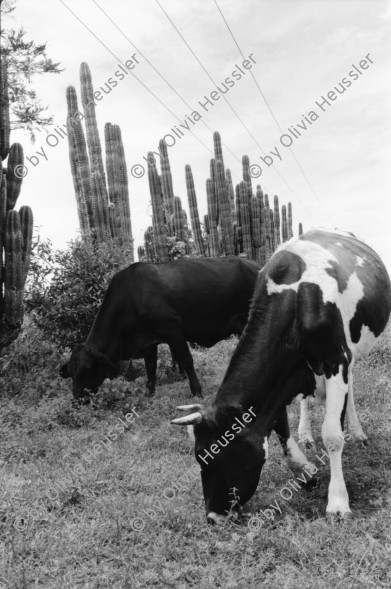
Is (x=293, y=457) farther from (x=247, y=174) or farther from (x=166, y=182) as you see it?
(x=247, y=174)

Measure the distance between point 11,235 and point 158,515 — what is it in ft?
23.3

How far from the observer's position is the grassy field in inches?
142

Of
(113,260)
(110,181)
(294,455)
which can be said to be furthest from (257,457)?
(110,181)

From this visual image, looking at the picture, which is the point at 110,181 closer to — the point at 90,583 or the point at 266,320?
the point at 266,320

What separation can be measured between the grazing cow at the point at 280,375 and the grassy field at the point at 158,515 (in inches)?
10.9

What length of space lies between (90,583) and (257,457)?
4.56ft

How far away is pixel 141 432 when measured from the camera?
22.9 ft

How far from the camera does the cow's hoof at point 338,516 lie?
4141mm

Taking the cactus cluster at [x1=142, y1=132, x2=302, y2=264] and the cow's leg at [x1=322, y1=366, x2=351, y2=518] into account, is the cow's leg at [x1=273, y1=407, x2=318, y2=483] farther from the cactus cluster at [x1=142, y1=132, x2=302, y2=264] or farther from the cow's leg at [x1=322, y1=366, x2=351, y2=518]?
the cactus cluster at [x1=142, y1=132, x2=302, y2=264]

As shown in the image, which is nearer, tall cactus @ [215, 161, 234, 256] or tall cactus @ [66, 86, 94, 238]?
tall cactus @ [66, 86, 94, 238]

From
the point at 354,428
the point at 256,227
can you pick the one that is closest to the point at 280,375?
the point at 354,428

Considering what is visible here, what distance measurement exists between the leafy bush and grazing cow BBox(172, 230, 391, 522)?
6.13m

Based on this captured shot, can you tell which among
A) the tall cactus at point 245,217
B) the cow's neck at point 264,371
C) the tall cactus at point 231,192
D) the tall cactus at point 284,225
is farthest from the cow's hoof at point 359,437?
the tall cactus at point 284,225

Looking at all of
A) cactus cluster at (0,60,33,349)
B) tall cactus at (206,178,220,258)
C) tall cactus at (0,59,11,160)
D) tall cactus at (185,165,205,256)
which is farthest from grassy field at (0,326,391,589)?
tall cactus at (185,165,205,256)
